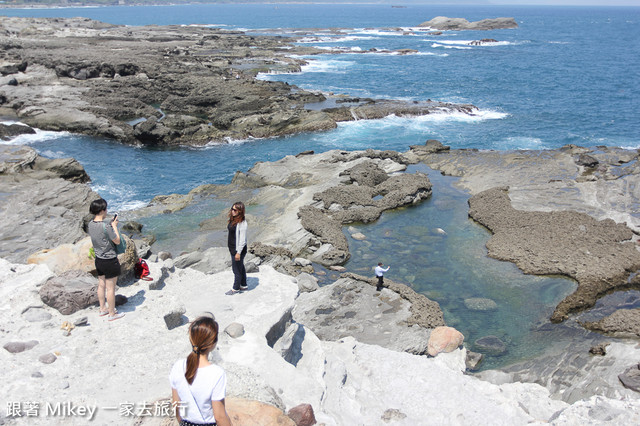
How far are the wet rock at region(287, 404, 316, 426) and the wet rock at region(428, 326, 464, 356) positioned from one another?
20.7ft

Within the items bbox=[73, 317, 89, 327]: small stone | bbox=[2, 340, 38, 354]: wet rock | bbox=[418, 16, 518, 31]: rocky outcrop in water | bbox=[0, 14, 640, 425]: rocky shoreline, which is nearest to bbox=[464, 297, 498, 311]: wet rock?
bbox=[0, 14, 640, 425]: rocky shoreline

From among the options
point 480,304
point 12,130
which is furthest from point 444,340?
point 12,130

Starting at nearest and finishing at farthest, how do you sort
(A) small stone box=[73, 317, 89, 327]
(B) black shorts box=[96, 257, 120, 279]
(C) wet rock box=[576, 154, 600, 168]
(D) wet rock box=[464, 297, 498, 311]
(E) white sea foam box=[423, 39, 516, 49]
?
1. (A) small stone box=[73, 317, 89, 327]
2. (B) black shorts box=[96, 257, 120, 279]
3. (D) wet rock box=[464, 297, 498, 311]
4. (C) wet rock box=[576, 154, 600, 168]
5. (E) white sea foam box=[423, 39, 516, 49]

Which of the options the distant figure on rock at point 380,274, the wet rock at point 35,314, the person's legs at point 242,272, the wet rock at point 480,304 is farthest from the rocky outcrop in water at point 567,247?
the wet rock at point 35,314

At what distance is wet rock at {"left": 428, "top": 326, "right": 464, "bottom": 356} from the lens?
41.3 ft

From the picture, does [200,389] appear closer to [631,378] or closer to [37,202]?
[631,378]

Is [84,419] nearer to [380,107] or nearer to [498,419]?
[498,419]

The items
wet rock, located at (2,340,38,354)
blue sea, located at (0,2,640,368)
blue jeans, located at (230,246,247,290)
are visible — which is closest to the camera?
wet rock, located at (2,340,38,354)

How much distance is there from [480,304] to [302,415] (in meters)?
9.99

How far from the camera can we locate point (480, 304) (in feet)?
50.2

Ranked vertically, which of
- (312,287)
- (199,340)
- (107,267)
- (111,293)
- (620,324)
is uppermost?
(199,340)

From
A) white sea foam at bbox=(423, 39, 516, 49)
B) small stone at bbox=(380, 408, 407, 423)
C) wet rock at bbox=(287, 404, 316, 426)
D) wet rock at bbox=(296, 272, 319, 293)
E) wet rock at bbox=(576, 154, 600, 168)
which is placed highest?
white sea foam at bbox=(423, 39, 516, 49)

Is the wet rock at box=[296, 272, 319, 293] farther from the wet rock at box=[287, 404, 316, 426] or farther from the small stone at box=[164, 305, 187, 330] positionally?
the wet rock at box=[287, 404, 316, 426]

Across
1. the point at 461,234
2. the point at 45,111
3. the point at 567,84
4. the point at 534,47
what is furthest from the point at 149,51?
the point at 534,47
